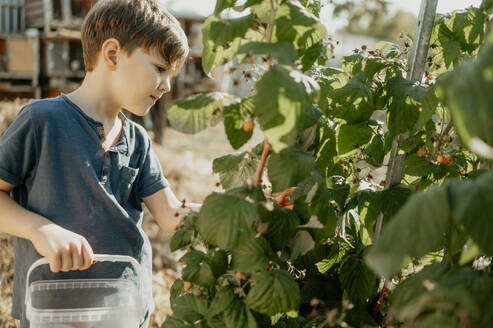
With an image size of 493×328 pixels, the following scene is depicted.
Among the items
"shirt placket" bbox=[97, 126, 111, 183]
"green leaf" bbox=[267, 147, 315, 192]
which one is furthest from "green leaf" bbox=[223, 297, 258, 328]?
"shirt placket" bbox=[97, 126, 111, 183]

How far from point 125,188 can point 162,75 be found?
1.33ft

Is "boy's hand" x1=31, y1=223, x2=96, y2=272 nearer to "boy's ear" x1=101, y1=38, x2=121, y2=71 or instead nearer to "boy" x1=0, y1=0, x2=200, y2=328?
"boy" x1=0, y1=0, x2=200, y2=328

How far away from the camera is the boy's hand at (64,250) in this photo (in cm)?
125

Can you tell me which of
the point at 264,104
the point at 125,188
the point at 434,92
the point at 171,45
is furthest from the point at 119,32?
the point at 434,92

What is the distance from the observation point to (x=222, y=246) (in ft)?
3.20

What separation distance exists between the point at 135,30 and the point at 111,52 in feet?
0.36

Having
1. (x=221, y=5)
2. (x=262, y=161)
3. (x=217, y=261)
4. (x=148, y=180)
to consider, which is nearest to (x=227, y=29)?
(x=221, y=5)

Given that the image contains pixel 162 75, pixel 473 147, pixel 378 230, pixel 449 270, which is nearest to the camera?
pixel 473 147

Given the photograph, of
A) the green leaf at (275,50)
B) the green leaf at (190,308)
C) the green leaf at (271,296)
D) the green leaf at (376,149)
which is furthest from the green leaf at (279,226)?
the green leaf at (376,149)

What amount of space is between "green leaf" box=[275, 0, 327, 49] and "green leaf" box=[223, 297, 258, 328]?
0.60 meters

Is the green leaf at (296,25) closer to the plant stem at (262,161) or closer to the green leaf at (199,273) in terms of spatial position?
the plant stem at (262,161)

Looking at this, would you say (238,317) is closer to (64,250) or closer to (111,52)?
(64,250)

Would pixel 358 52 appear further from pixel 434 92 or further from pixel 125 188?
pixel 125 188

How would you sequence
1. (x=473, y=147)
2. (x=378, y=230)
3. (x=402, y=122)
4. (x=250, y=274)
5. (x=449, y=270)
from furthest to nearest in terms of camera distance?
(x=378, y=230)
(x=402, y=122)
(x=250, y=274)
(x=449, y=270)
(x=473, y=147)
